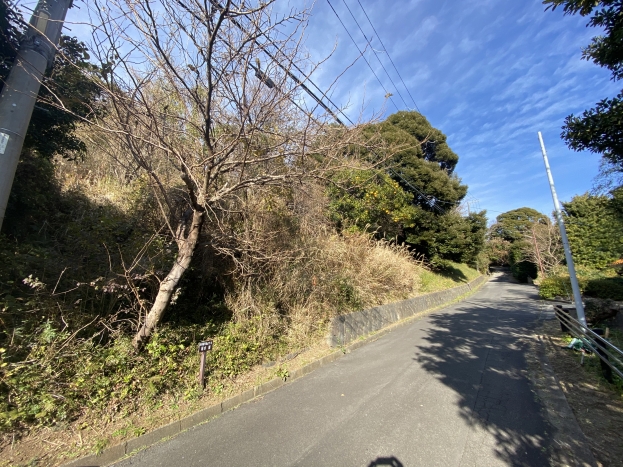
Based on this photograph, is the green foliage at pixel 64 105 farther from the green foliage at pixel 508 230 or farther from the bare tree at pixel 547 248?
the green foliage at pixel 508 230

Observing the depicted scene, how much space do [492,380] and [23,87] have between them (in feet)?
26.5

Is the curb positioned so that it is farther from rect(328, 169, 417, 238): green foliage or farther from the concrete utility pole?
rect(328, 169, 417, 238): green foliage

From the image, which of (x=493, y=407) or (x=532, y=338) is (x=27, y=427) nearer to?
(x=493, y=407)

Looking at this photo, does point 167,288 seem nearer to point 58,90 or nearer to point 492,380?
point 58,90

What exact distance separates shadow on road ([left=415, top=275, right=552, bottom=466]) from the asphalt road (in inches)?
0.7

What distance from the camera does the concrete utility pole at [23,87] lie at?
9.34 ft

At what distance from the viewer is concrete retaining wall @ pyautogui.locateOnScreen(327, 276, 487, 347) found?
21.3ft

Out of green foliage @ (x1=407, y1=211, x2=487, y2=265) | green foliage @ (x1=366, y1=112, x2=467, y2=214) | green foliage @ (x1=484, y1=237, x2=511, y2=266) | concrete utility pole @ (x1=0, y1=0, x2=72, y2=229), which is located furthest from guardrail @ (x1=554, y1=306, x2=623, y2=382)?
green foliage @ (x1=484, y1=237, x2=511, y2=266)

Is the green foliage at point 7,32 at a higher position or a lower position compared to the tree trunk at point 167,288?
higher

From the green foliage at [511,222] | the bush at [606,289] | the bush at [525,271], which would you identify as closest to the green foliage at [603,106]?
the bush at [606,289]

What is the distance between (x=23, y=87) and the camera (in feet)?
9.88

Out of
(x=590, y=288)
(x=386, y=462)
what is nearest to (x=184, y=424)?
(x=386, y=462)

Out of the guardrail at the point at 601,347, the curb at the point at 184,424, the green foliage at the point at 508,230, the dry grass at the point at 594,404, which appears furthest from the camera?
the green foliage at the point at 508,230

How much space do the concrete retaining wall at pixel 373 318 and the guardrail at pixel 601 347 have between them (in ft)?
14.5
